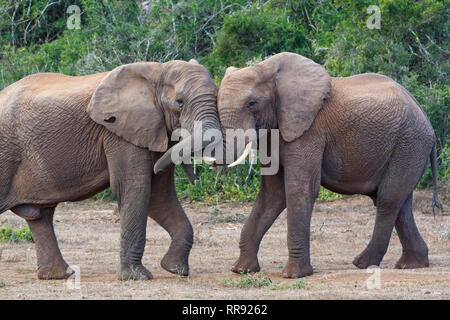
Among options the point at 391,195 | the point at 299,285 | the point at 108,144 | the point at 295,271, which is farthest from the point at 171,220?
the point at 391,195

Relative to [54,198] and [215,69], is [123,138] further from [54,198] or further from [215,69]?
[215,69]

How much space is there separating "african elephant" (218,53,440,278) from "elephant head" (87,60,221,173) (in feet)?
0.70

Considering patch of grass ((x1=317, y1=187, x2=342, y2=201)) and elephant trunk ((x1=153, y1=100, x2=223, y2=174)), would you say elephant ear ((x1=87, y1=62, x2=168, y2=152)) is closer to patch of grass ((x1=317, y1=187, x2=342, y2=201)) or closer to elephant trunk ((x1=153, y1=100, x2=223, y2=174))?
elephant trunk ((x1=153, y1=100, x2=223, y2=174))

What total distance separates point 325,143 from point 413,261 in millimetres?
1513

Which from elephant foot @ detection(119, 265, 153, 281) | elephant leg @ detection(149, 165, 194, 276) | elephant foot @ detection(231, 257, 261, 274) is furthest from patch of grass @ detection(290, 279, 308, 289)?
elephant foot @ detection(119, 265, 153, 281)

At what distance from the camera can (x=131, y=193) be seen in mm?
7926

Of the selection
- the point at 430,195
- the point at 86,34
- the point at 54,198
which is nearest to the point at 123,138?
the point at 54,198

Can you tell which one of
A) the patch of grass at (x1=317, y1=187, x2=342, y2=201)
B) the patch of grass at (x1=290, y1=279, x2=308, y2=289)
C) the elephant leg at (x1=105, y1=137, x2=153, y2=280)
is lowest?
the patch of grass at (x1=317, y1=187, x2=342, y2=201)

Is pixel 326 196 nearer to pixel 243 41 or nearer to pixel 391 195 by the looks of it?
pixel 243 41

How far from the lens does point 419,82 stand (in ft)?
42.7

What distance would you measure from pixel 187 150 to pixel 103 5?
326 inches

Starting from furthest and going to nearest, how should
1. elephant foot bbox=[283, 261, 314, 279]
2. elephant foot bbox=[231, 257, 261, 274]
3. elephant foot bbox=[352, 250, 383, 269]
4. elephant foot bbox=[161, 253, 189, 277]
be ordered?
elephant foot bbox=[352, 250, 383, 269]
elephant foot bbox=[231, 257, 261, 274]
elephant foot bbox=[161, 253, 189, 277]
elephant foot bbox=[283, 261, 314, 279]

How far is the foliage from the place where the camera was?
12.7 metres

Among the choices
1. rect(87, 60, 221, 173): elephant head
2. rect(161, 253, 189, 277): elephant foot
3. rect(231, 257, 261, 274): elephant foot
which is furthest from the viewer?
rect(231, 257, 261, 274): elephant foot
